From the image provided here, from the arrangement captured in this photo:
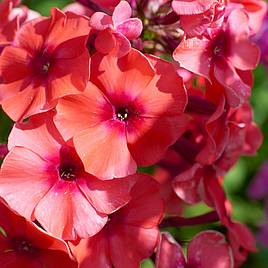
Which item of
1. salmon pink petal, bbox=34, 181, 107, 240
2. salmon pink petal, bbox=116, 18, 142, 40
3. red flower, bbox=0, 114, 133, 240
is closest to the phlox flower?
salmon pink petal, bbox=116, 18, 142, 40

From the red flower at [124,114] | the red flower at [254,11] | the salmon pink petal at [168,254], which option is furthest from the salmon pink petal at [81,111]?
the red flower at [254,11]

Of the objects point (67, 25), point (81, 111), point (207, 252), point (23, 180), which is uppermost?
point (67, 25)

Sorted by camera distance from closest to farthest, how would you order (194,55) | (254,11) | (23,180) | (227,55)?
(23,180)
(194,55)
(227,55)
(254,11)

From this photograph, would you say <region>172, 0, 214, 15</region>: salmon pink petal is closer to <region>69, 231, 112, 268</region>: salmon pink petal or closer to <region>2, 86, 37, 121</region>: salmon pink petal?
<region>2, 86, 37, 121</region>: salmon pink petal

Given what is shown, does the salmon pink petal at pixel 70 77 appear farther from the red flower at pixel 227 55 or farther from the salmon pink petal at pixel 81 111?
the red flower at pixel 227 55

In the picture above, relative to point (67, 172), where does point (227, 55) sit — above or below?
above

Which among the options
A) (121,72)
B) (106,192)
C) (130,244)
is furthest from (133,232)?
(121,72)

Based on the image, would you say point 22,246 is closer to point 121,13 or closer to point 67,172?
point 67,172
